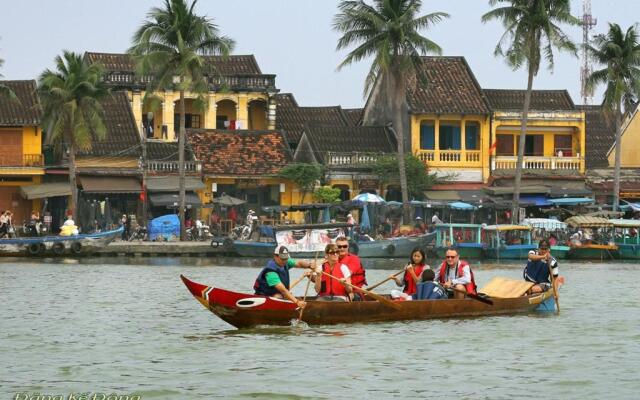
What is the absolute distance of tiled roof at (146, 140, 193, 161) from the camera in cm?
6303

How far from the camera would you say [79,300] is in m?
33.2

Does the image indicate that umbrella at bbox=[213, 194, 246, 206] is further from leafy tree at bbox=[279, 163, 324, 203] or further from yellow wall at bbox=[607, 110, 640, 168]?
yellow wall at bbox=[607, 110, 640, 168]

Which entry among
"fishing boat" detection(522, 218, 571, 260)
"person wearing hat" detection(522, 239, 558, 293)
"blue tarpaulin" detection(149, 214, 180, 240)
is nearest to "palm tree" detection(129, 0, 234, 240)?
"blue tarpaulin" detection(149, 214, 180, 240)

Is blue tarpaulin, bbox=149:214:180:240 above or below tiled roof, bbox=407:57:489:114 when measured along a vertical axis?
below

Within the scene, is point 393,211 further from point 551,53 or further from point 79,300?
point 79,300

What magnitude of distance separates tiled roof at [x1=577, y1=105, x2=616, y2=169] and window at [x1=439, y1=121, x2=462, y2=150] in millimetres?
7809

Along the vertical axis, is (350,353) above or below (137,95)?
below

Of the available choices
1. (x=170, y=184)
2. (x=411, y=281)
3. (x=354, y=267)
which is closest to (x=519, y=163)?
(x=170, y=184)

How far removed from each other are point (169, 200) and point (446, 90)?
1499 cm

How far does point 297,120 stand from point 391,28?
11.5 m

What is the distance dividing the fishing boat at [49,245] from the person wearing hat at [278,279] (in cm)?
2746

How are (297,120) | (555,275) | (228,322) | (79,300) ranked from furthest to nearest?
(297,120) → (79,300) → (555,275) → (228,322)

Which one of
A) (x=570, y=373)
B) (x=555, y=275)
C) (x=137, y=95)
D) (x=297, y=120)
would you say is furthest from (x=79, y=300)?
(x=297, y=120)

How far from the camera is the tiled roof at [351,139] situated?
6588cm
